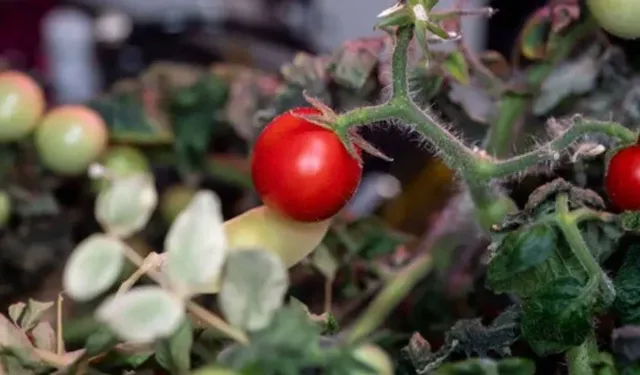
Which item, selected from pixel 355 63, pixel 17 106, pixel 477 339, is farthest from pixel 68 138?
pixel 477 339

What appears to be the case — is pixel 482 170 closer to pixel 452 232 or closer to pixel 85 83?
pixel 452 232

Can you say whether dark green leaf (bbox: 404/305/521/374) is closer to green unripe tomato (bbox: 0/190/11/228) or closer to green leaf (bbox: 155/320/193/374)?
green leaf (bbox: 155/320/193/374)

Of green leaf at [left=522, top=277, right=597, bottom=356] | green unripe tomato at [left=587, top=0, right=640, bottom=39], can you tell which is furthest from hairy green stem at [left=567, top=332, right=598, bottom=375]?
green unripe tomato at [left=587, top=0, right=640, bottom=39]

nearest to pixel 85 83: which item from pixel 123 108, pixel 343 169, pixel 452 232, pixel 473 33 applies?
pixel 473 33

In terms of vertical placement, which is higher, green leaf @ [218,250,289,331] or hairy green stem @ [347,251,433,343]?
green leaf @ [218,250,289,331]

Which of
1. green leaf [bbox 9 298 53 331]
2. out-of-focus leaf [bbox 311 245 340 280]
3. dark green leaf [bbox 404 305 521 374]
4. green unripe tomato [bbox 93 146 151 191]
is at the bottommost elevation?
green unripe tomato [bbox 93 146 151 191]

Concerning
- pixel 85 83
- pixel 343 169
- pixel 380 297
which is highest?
pixel 343 169
